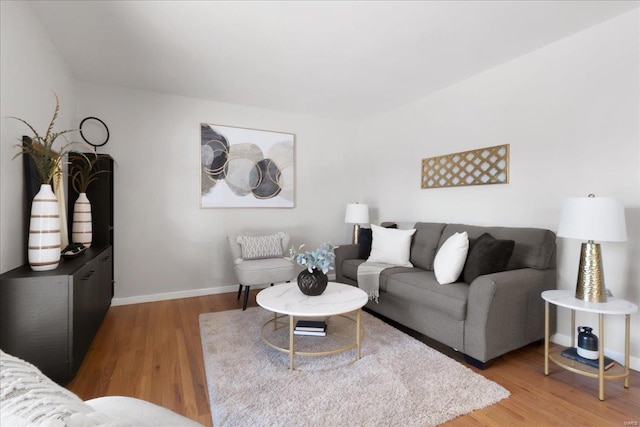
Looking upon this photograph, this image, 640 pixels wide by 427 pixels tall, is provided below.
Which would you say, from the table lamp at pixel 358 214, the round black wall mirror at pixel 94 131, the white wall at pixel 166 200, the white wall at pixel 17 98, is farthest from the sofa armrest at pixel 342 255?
the round black wall mirror at pixel 94 131

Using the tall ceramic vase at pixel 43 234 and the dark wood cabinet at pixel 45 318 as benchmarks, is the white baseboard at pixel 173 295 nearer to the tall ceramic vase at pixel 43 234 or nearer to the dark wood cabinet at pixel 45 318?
the dark wood cabinet at pixel 45 318

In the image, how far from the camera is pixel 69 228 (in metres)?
2.91

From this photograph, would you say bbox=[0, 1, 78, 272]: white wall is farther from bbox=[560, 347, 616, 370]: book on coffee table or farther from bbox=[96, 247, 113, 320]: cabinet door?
bbox=[560, 347, 616, 370]: book on coffee table

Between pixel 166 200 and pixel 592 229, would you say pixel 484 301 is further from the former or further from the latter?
pixel 166 200

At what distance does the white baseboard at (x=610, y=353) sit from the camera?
82.1 inches

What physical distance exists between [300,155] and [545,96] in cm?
279

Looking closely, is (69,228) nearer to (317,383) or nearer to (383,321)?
(317,383)

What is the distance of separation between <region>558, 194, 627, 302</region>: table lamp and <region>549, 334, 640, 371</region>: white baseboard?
591 mm

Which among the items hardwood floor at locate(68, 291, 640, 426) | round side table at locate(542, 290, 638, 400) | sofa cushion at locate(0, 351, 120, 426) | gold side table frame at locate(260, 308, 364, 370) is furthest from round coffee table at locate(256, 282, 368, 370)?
sofa cushion at locate(0, 351, 120, 426)

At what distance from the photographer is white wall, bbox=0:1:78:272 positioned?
177 cm

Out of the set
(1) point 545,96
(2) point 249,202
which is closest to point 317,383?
(2) point 249,202

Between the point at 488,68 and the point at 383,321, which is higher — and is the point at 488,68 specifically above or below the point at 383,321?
above

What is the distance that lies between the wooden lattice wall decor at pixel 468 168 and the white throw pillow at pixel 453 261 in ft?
2.78

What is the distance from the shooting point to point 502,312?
210 cm
